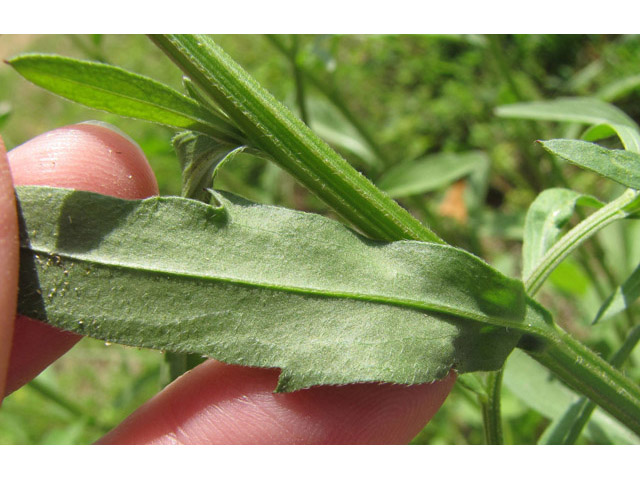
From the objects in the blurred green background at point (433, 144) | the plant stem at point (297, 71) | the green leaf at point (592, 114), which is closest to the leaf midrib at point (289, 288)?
the green leaf at point (592, 114)

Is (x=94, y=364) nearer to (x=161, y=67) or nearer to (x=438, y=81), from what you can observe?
(x=161, y=67)

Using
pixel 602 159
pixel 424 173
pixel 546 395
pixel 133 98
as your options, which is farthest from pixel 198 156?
pixel 424 173

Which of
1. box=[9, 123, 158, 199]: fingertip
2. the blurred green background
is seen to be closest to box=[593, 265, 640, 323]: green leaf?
the blurred green background

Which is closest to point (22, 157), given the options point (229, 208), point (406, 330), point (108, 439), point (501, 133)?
point (229, 208)

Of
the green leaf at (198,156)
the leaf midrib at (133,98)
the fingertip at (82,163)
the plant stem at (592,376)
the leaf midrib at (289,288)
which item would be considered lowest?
the plant stem at (592,376)

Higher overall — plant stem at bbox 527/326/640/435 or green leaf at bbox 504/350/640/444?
plant stem at bbox 527/326/640/435

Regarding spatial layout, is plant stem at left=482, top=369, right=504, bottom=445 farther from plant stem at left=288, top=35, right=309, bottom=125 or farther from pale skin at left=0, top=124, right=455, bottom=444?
plant stem at left=288, top=35, right=309, bottom=125

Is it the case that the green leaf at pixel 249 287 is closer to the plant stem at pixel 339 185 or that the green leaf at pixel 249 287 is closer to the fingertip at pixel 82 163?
the plant stem at pixel 339 185
